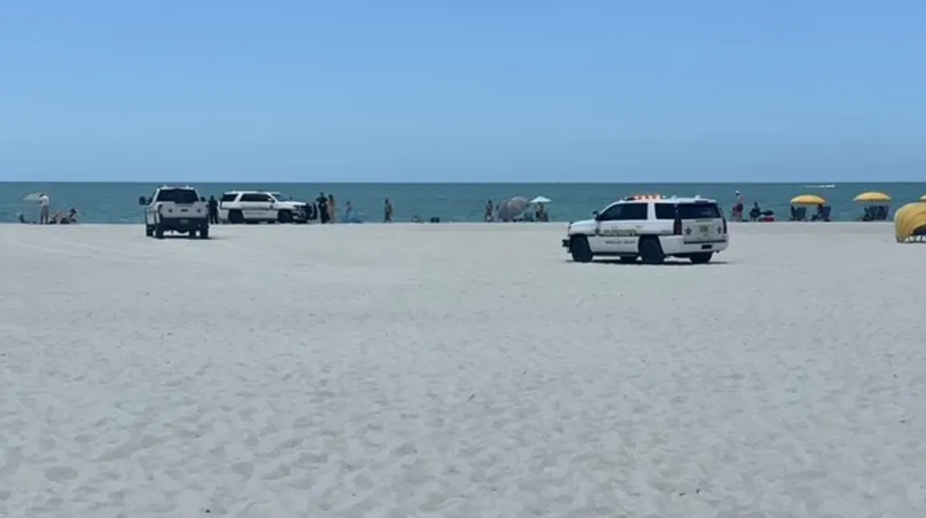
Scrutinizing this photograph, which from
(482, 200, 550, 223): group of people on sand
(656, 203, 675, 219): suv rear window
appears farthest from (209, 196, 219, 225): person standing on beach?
(656, 203, 675, 219): suv rear window

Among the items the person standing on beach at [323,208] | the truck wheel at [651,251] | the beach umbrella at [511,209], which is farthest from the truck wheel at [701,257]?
the beach umbrella at [511,209]

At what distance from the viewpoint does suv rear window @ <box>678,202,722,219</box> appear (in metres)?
30.7

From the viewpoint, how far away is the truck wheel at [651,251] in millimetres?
30516

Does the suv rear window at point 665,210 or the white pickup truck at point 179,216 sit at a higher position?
the suv rear window at point 665,210

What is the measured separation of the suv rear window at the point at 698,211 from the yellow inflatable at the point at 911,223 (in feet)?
40.6

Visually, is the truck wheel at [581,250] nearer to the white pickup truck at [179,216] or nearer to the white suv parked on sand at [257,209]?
the white pickup truck at [179,216]

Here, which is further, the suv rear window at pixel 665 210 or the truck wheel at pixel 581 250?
the truck wheel at pixel 581 250

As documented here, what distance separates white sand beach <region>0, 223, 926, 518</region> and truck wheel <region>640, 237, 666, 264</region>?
658 cm

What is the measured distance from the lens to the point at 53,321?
56.4 feet

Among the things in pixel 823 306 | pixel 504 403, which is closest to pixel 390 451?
pixel 504 403

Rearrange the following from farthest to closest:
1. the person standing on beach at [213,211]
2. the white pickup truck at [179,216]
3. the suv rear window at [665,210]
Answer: the person standing on beach at [213,211], the white pickup truck at [179,216], the suv rear window at [665,210]

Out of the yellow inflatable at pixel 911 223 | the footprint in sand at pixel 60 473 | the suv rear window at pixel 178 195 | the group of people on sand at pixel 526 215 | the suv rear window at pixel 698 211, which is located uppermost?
the suv rear window at pixel 178 195

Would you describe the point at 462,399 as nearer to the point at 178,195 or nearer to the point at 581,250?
the point at 581,250

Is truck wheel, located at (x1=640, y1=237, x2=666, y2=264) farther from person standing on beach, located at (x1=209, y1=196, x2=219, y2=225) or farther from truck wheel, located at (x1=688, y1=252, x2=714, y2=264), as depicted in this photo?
person standing on beach, located at (x1=209, y1=196, x2=219, y2=225)
